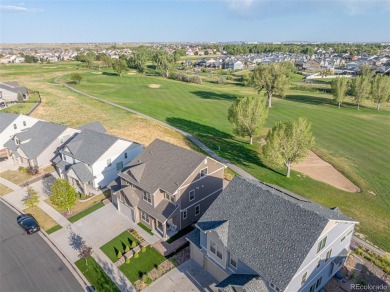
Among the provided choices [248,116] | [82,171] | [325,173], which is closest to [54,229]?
[82,171]

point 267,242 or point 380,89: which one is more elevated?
point 380,89

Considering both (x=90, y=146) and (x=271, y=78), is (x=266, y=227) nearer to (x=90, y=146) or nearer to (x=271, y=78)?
(x=90, y=146)

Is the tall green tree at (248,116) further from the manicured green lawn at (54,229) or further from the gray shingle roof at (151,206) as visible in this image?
the manicured green lawn at (54,229)

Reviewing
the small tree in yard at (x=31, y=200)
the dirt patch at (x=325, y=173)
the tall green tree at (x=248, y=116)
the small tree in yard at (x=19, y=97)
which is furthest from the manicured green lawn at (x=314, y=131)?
the small tree in yard at (x=31, y=200)

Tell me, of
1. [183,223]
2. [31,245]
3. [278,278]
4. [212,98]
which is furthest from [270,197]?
[212,98]

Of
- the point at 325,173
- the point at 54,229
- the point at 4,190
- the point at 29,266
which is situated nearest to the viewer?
the point at 29,266

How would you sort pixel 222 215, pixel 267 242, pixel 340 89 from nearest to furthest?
pixel 267 242 < pixel 222 215 < pixel 340 89

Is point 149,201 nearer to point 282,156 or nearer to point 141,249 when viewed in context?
point 141,249
